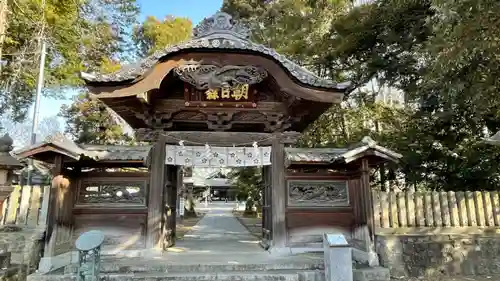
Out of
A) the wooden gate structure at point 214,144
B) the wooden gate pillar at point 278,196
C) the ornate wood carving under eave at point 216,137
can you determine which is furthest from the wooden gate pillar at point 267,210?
the ornate wood carving under eave at point 216,137

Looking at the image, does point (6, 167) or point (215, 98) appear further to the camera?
point (215, 98)

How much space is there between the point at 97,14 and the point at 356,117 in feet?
40.0

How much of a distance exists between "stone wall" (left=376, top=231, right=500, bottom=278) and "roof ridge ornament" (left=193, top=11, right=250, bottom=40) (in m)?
5.10

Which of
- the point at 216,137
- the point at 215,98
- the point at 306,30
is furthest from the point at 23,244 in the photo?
the point at 306,30

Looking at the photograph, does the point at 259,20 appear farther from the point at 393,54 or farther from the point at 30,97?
the point at 30,97

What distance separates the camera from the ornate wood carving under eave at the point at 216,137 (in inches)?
290

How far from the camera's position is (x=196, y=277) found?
5555mm

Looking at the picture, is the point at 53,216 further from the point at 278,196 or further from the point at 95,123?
the point at 95,123

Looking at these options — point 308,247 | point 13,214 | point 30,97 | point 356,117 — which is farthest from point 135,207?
point 30,97

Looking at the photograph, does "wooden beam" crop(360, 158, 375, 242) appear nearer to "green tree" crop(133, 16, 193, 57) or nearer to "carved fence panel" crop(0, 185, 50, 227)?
"carved fence panel" crop(0, 185, 50, 227)

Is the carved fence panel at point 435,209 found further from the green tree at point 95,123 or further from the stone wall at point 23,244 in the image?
the green tree at point 95,123

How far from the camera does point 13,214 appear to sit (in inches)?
245

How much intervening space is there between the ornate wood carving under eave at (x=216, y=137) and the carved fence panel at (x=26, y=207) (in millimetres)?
2229

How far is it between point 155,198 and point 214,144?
1.73 m
